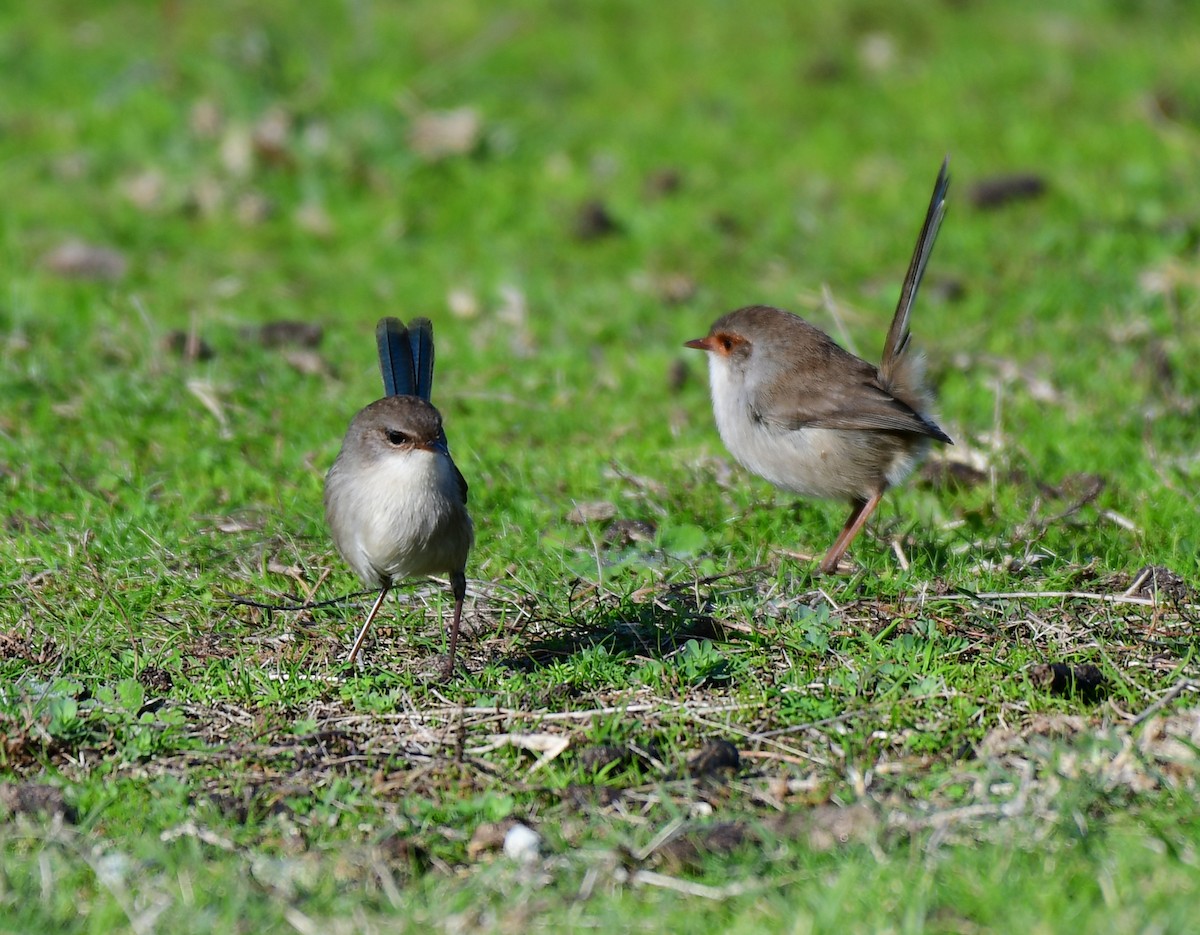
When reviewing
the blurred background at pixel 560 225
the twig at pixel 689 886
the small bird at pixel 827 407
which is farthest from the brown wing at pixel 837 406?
the twig at pixel 689 886

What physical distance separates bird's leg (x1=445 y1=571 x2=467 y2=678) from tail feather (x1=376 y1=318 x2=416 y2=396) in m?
0.93

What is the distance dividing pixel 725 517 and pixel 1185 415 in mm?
2487

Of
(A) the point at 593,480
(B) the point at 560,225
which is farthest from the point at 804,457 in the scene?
(B) the point at 560,225

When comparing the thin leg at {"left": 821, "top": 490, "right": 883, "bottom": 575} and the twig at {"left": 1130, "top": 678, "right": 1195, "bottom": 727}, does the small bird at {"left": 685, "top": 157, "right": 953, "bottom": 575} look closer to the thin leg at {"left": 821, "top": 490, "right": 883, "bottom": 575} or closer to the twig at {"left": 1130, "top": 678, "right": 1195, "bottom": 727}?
the thin leg at {"left": 821, "top": 490, "right": 883, "bottom": 575}

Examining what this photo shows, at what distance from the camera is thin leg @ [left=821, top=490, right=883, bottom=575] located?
18.3ft

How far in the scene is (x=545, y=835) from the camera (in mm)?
Answer: 4082

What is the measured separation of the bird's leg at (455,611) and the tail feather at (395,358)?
3.05 feet

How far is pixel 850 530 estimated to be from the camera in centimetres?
586

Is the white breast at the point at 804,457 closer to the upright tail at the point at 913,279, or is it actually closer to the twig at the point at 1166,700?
the upright tail at the point at 913,279

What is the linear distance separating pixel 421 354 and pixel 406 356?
0.06 meters

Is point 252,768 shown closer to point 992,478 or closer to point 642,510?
point 642,510

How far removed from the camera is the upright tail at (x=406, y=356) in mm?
5801

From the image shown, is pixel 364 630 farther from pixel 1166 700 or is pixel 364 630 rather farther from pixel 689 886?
pixel 1166 700

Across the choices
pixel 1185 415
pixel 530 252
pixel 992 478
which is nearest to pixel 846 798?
pixel 992 478
